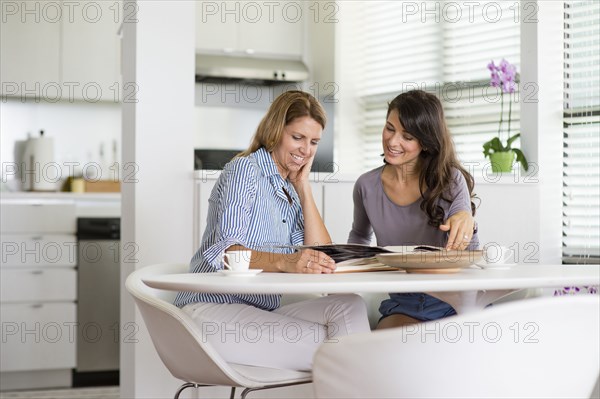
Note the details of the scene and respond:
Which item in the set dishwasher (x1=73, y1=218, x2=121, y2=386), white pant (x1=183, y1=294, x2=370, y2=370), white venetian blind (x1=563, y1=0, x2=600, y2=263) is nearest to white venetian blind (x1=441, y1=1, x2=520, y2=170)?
white venetian blind (x1=563, y1=0, x2=600, y2=263)

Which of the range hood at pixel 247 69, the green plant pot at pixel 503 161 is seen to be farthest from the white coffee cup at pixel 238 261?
the range hood at pixel 247 69

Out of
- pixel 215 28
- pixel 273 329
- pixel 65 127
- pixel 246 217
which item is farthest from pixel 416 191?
pixel 65 127

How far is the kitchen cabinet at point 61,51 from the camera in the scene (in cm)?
504

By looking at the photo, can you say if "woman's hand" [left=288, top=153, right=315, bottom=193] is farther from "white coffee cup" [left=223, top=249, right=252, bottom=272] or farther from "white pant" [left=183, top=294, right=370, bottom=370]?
"white coffee cup" [left=223, top=249, right=252, bottom=272]

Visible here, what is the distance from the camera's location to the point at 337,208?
10.2ft

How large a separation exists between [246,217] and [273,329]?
0.30 meters

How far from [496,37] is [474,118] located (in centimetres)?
42

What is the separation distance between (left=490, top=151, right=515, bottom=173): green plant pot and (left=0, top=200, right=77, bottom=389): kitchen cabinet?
7.35 ft

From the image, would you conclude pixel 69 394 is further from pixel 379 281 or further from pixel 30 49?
pixel 379 281

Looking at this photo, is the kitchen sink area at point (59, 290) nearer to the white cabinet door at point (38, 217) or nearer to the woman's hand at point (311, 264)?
the white cabinet door at point (38, 217)

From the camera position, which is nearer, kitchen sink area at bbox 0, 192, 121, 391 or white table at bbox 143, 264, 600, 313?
white table at bbox 143, 264, 600, 313

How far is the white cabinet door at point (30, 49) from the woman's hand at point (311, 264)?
3614mm

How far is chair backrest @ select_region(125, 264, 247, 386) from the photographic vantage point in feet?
5.80

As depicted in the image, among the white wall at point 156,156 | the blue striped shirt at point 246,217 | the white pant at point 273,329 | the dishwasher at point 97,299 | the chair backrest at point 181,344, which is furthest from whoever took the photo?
the dishwasher at point 97,299
